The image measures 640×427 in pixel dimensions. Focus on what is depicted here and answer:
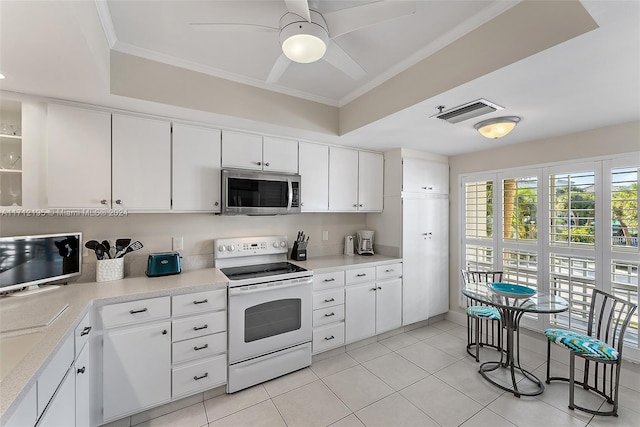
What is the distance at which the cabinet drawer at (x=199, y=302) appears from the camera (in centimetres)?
201

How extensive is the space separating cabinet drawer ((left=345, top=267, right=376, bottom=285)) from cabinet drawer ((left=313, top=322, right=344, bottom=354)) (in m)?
0.47

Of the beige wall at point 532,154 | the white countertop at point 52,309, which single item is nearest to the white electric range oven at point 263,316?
the white countertop at point 52,309

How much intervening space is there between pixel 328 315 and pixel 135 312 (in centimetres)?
165

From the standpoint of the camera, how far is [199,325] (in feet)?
6.86

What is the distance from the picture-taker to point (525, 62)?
4.82 ft

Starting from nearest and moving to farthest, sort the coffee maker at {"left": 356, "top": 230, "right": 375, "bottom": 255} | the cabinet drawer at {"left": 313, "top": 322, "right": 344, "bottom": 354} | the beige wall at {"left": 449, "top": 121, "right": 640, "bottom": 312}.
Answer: the beige wall at {"left": 449, "top": 121, "right": 640, "bottom": 312} → the cabinet drawer at {"left": 313, "top": 322, "right": 344, "bottom": 354} → the coffee maker at {"left": 356, "top": 230, "right": 375, "bottom": 255}

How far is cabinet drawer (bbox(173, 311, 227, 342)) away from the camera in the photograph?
2.02 meters

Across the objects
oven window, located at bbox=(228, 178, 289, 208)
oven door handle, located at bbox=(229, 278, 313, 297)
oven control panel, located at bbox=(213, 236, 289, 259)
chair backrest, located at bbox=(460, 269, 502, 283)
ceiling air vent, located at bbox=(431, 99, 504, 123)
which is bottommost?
chair backrest, located at bbox=(460, 269, 502, 283)

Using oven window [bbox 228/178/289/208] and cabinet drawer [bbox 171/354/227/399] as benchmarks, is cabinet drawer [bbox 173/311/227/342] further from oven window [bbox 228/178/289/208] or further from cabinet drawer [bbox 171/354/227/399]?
oven window [bbox 228/178/289/208]

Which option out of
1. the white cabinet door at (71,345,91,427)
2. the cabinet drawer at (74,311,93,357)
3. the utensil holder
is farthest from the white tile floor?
the utensil holder

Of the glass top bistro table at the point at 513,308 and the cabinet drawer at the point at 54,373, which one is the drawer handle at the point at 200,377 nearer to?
the cabinet drawer at the point at 54,373

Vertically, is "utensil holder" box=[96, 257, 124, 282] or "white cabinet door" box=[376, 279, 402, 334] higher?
"utensil holder" box=[96, 257, 124, 282]

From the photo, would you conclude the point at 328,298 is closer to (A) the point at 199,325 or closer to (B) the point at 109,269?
(A) the point at 199,325

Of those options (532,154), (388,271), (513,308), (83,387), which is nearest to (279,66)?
(83,387)
